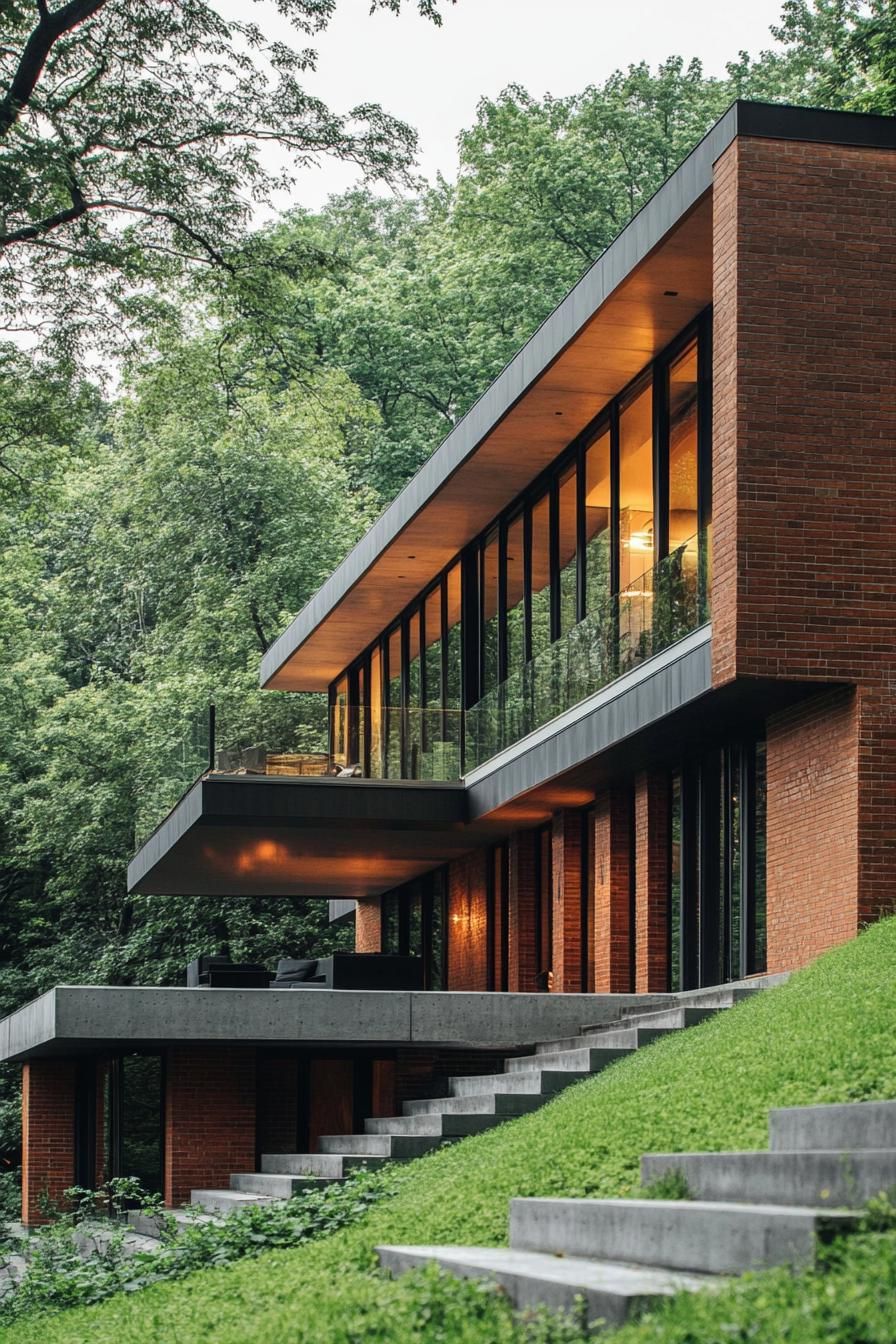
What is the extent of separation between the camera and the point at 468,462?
23.9 meters

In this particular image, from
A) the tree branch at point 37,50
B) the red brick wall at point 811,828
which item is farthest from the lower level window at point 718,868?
the tree branch at point 37,50

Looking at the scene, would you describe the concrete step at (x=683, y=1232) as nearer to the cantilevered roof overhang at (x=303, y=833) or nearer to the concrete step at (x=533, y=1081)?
the concrete step at (x=533, y=1081)

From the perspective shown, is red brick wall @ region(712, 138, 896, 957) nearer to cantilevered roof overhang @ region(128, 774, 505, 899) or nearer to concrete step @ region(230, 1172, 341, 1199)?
concrete step @ region(230, 1172, 341, 1199)

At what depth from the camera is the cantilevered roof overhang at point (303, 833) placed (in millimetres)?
24938

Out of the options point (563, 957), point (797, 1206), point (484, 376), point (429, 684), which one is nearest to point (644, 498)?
point (563, 957)

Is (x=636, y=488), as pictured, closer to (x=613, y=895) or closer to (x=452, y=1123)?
(x=613, y=895)

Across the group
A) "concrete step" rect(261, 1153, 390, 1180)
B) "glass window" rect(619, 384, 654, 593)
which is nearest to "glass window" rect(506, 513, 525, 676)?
"glass window" rect(619, 384, 654, 593)

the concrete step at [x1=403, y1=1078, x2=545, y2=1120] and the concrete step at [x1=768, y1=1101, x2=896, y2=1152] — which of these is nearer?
the concrete step at [x1=768, y1=1101, x2=896, y2=1152]

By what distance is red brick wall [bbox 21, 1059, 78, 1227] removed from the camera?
2331cm

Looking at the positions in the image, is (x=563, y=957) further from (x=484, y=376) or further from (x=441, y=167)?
(x=441, y=167)

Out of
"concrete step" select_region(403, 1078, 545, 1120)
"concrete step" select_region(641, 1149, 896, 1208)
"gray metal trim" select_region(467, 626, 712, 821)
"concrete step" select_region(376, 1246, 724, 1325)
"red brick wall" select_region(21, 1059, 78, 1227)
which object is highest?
"gray metal trim" select_region(467, 626, 712, 821)

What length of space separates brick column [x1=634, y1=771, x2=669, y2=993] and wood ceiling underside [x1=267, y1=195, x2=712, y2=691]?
181 inches

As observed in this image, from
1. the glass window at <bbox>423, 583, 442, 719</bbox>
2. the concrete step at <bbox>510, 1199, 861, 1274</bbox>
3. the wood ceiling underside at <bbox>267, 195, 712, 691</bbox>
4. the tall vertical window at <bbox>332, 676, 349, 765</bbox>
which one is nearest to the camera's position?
the concrete step at <bbox>510, 1199, 861, 1274</bbox>

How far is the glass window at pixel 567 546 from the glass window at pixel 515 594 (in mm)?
1500
